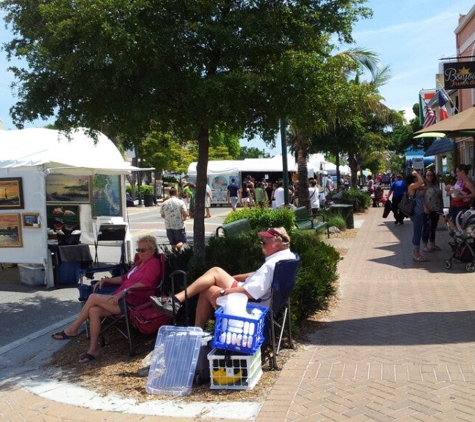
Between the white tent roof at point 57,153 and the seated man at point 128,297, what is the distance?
388 centimetres

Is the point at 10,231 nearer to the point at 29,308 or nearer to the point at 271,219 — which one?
the point at 29,308

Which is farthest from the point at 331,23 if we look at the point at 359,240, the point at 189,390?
the point at 359,240

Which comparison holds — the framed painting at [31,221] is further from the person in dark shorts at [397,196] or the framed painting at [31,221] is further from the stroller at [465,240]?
the person in dark shorts at [397,196]

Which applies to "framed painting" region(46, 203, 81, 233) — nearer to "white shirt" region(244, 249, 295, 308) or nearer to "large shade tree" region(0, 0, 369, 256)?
"large shade tree" region(0, 0, 369, 256)

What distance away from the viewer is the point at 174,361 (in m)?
5.00

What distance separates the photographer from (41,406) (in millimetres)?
4797

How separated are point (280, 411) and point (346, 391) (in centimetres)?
61

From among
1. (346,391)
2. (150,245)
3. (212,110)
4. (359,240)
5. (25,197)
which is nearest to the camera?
(346,391)

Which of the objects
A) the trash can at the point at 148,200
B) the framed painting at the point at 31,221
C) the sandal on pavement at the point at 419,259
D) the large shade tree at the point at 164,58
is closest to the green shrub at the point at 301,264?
the large shade tree at the point at 164,58

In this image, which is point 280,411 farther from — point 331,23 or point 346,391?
point 331,23

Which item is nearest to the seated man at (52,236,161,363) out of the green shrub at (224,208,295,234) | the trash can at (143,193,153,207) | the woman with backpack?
the woman with backpack

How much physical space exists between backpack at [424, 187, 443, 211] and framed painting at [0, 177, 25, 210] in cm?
738

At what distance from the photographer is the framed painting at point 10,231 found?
34.3 feet

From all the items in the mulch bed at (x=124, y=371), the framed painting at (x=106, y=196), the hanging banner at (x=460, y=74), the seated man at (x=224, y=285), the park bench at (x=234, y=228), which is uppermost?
the hanging banner at (x=460, y=74)
